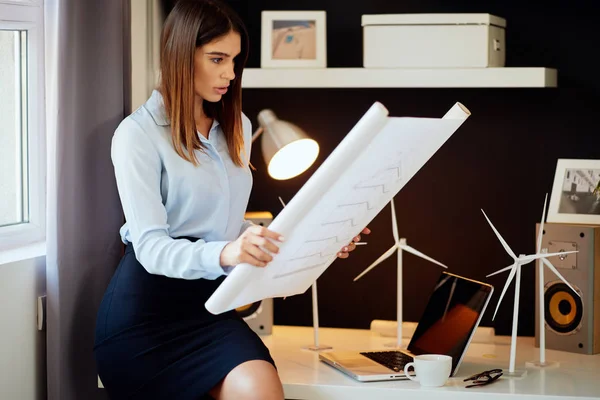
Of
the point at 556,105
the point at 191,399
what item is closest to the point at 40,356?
the point at 191,399

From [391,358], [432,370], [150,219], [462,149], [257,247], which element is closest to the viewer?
[257,247]

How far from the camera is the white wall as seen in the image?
1.87 m

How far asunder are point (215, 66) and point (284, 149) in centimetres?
46

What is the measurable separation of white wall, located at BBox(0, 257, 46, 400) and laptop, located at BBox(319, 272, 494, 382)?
28.2 inches

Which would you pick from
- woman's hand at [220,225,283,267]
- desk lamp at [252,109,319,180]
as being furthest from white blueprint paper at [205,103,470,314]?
desk lamp at [252,109,319,180]


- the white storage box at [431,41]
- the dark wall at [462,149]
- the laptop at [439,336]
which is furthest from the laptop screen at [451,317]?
the white storage box at [431,41]

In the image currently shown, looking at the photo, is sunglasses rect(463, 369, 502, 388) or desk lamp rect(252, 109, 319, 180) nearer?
sunglasses rect(463, 369, 502, 388)

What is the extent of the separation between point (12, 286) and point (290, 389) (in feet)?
2.22

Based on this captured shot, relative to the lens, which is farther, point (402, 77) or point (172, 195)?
point (402, 77)

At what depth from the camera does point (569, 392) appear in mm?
1936

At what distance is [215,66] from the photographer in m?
1.86

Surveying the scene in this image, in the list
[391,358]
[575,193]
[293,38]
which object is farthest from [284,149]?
[575,193]

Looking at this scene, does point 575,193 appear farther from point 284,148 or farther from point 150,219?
point 150,219

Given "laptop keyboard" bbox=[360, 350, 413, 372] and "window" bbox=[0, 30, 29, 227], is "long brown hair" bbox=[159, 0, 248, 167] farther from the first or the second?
"laptop keyboard" bbox=[360, 350, 413, 372]
